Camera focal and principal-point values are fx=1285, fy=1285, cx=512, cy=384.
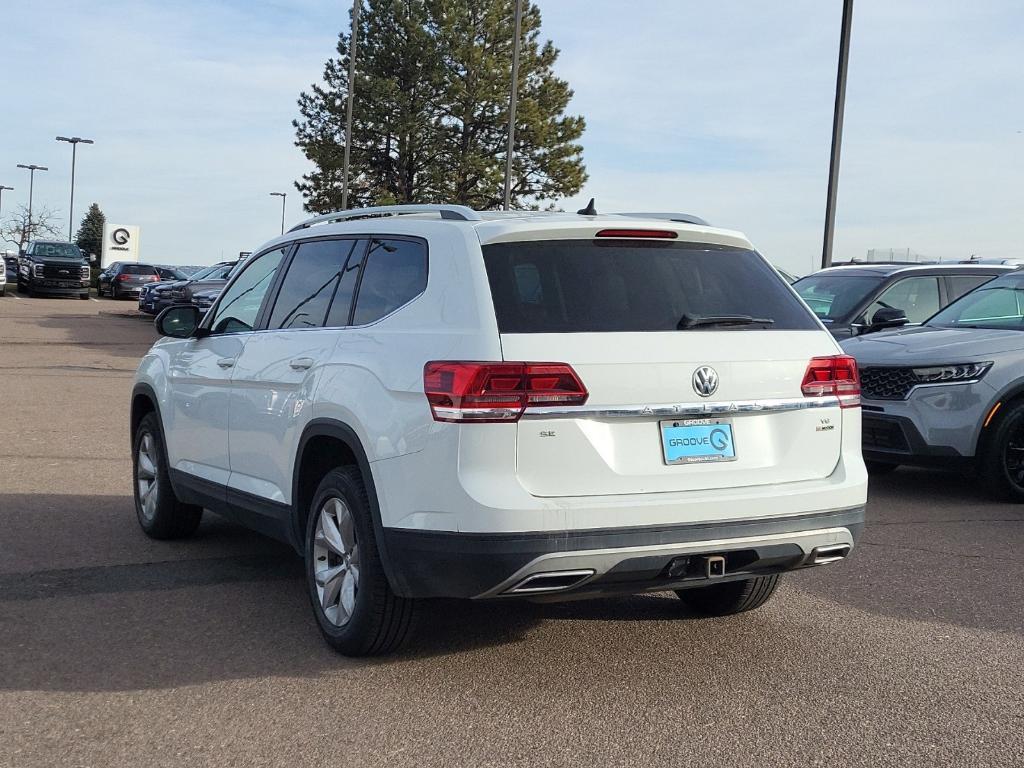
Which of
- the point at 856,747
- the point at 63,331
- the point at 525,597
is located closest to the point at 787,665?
the point at 856,747

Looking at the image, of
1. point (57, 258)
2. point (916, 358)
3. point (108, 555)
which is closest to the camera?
point (108, 555)

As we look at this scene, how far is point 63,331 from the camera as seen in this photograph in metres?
29.1

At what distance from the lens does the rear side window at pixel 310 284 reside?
5.62 meters

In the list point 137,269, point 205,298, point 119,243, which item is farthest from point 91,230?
point 205,298

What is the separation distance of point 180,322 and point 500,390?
10.3ft

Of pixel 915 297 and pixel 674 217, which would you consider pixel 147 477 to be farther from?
pixel 915 297

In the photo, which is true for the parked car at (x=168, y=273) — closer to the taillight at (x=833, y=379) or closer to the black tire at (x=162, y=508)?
the black tire at (x=162, y=508)

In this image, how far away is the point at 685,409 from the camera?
4.59 meters

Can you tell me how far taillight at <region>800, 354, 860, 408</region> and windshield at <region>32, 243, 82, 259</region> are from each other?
47261mm

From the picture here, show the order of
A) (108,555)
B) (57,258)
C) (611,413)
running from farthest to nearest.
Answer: (57,258)
(108,555)
(611,413)

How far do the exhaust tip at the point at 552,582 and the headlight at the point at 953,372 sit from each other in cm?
549

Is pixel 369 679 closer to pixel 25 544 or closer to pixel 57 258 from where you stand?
pixel 25 544

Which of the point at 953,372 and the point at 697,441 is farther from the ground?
the point at 953,372

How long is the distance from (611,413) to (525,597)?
0.71 meters
